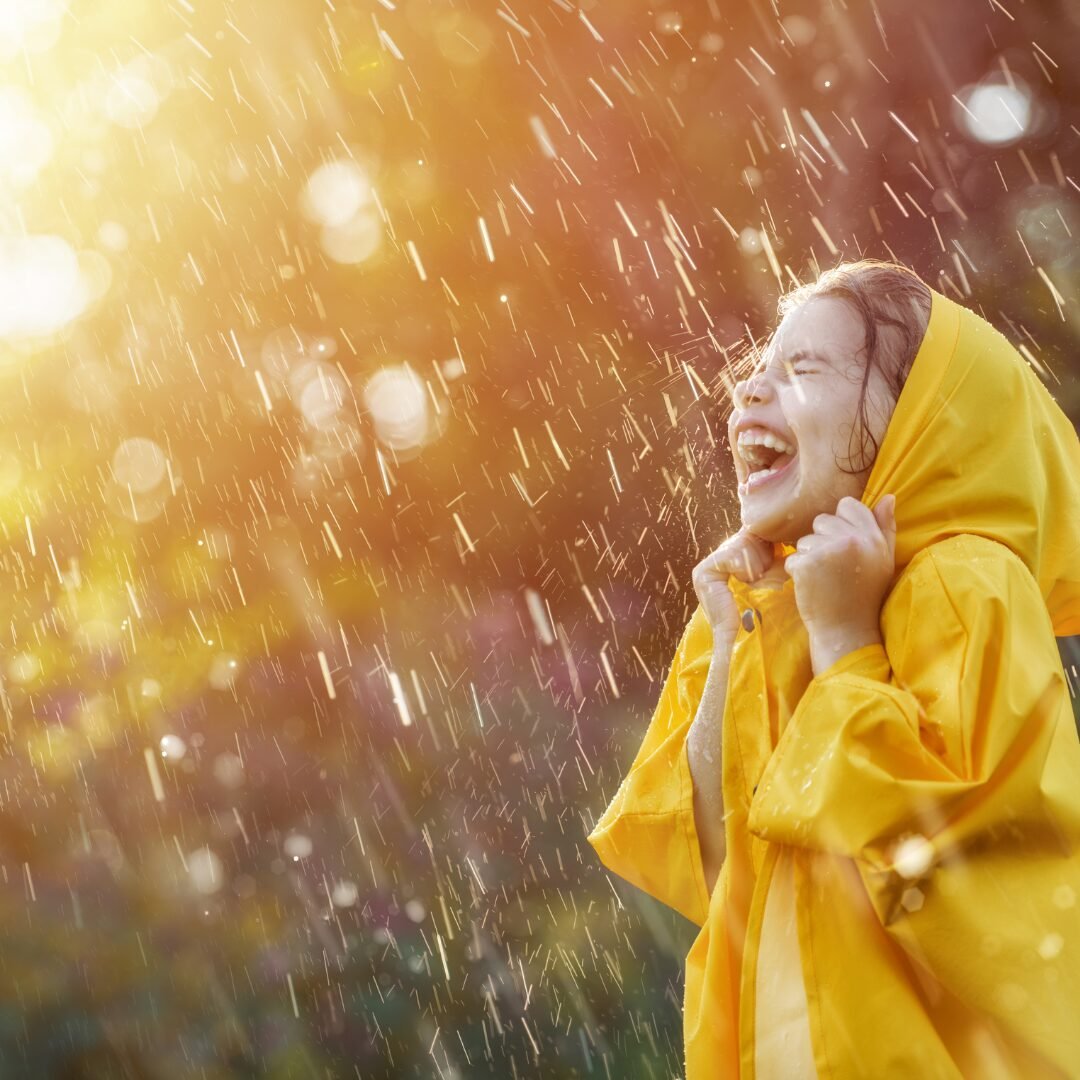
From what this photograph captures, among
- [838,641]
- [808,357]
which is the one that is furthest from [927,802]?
[808,357]

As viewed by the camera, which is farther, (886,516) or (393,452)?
(393,452)

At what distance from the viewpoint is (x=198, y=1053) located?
15.0 ft

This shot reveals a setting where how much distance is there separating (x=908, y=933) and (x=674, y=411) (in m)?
2.84

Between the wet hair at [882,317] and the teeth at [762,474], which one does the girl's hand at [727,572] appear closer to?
the teeth at [762,474]

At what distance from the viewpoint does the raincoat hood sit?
137 cm

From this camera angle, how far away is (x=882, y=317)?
1.52 m

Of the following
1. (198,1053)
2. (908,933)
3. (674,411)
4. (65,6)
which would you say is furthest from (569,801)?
(65,6)

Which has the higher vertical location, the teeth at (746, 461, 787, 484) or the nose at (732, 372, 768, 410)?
the nose at (732, 372, 768, 410)

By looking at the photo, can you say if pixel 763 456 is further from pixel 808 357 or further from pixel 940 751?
pixel 940 751

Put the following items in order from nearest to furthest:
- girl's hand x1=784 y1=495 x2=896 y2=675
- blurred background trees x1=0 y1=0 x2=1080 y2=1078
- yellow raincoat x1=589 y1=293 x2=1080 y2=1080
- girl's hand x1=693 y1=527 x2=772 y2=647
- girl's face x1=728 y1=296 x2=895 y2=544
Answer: yellow raincoat x1=589 y1=293 x2=1080 y2=1080 → girl's hand x1=784 y1=495 x2=896 y2=675 → girl's face x1=728 y1=296 x2=895 y2=544 → girl's hand x1=693 y1=527 x2=772 y2=647 → blurred background trees x1=0 y1=0 x2=1080 y2=1078

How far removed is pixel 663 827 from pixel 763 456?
2.01 feet

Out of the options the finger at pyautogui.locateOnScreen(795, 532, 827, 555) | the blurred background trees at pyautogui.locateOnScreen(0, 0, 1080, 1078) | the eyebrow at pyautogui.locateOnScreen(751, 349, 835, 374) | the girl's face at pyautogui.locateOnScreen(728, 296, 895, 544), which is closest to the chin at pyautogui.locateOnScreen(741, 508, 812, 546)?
the girl's face at pyautogui.locateOnScreen(728, 296, 895, 544)

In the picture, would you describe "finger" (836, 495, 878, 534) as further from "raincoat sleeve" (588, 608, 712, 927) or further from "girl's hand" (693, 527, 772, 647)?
"raincoat sleeve" (588, 608, 712, 927)

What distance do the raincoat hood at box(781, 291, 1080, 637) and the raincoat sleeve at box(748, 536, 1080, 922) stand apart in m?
0.14
